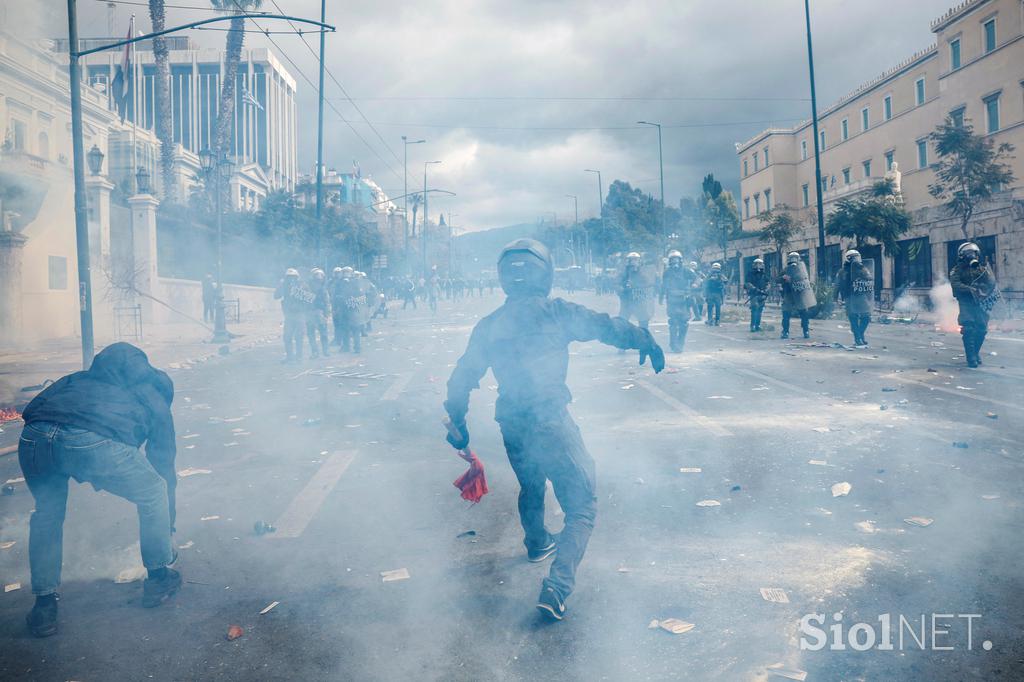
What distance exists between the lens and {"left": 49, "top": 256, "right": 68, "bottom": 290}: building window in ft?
77.8

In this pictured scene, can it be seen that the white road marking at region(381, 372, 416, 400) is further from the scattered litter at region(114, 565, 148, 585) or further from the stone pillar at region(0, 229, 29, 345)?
the stone pillar at region(0, 229, 29, 345)

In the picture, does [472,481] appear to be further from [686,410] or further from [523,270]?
[686,410]

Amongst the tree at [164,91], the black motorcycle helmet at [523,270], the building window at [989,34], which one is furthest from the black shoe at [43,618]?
the building window at [989,34]

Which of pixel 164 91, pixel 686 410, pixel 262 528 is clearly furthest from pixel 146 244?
pixel 262 528

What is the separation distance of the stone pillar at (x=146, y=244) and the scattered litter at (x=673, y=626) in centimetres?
2577

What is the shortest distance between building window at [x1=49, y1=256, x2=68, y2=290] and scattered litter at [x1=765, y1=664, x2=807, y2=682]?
82.5 ft

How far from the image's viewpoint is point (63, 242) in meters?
24.7

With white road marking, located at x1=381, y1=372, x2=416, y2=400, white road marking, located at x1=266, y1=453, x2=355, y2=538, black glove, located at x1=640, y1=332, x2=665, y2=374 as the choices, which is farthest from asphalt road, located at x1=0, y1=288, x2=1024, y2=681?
white road marking, located at x1=381, y1=372, x2=416, y2=400

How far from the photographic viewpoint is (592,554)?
4316mm

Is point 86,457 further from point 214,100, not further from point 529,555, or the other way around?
point 214,100

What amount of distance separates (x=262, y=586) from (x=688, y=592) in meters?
2.11

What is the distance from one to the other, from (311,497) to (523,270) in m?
2.74

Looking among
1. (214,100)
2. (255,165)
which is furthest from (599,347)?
(214,100)

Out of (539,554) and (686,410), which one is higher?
(686,410)
